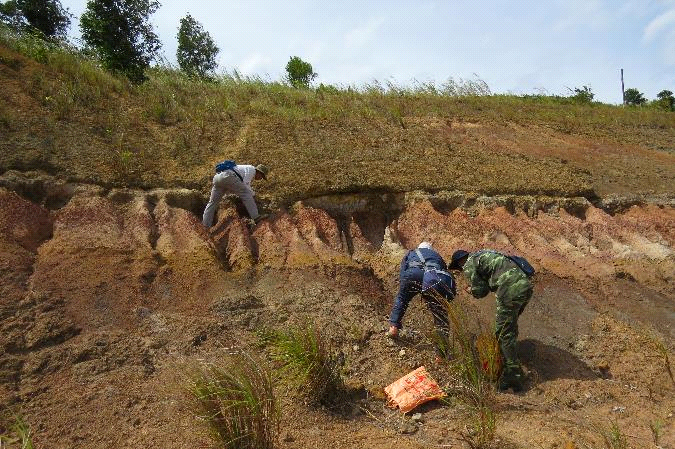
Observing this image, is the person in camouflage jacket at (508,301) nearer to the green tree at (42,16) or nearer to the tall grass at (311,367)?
the tall grass at (311,367)

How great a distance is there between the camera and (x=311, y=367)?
4.32 meters

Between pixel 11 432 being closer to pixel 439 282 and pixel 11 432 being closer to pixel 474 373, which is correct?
pixel 474 373

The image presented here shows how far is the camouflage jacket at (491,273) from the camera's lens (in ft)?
16.8

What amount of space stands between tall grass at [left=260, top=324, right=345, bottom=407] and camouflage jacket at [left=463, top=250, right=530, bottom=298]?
1.76 meters

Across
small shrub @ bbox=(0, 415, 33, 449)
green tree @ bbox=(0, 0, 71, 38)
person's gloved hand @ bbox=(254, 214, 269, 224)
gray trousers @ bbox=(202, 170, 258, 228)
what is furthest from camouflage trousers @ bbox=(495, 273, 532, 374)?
green tree @ bbox=(0, 0, 71, 38)

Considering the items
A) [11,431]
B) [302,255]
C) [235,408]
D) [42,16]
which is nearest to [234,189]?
[302,255]

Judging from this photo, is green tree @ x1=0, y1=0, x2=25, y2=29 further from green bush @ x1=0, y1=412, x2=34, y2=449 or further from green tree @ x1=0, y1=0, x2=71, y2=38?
green bush @ x1=0, y1=412, x2=34, y2=449

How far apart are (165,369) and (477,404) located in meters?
2.75

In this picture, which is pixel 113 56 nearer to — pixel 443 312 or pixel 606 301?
pixel 443 312

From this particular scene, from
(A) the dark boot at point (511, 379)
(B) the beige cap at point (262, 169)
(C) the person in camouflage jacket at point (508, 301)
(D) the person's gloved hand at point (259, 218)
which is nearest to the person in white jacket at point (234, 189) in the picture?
(D) the person's gloved hand at point (259, 218)

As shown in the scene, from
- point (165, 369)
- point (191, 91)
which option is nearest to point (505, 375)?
point (165, 369)

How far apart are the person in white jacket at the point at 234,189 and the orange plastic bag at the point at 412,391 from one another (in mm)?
3654

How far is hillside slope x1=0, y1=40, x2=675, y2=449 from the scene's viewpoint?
440cm

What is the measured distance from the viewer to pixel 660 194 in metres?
10.1
